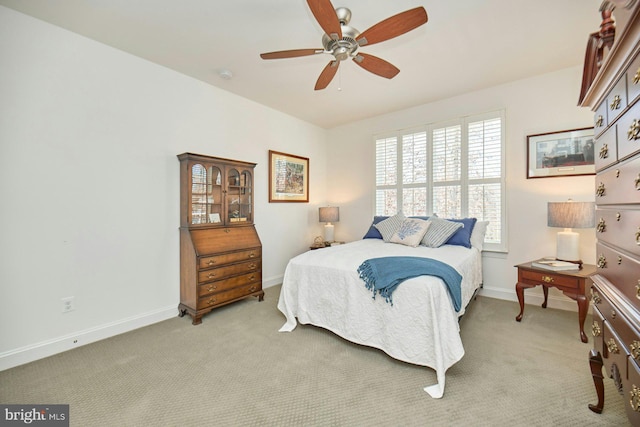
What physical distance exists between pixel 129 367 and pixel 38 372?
625mm


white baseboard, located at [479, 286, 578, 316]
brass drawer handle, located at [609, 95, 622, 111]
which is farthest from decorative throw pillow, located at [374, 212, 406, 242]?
brass drawer handle, located at [609, 95, 622, 111]

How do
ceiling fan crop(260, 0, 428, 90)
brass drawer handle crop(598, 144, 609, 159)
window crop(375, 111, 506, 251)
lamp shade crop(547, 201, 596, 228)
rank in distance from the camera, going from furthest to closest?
window crop(375, 111, 506, 251) < lamp shade crop(547, 201, 596, 228) < ceiling fan crop(260, 0, 428, 90) < brass drawer handle crop(598, 144, 609, 159)

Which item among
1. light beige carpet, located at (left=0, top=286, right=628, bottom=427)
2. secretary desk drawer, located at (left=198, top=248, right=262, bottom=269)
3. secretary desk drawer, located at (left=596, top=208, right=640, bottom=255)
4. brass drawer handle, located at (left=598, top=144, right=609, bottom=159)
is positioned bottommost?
light beige carpet, located at (left=0, top=286, right=628, bottom=427)

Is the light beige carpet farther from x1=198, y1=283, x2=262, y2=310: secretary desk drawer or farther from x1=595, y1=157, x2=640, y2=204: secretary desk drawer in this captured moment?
x1=595, y1=157, x2=640, y2=204: secretary desk drawer

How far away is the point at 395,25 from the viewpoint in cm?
178

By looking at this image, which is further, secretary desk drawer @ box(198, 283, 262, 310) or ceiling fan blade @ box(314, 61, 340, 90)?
secretary desk drawer @ box(198, 283, 262, 310)

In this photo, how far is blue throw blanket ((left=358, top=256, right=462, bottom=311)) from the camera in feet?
6.48

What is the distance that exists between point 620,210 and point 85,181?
139 inches

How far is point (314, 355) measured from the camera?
2184 mm

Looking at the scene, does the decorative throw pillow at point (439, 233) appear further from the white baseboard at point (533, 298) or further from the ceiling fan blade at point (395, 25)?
the ceiling fan blade at point (395, 25)

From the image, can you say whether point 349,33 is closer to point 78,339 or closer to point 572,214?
point 572,214

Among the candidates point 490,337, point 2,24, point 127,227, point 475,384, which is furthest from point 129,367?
point 490,337

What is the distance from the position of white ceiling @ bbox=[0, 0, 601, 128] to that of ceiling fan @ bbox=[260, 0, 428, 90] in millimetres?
329

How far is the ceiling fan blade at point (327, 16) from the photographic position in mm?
1590
